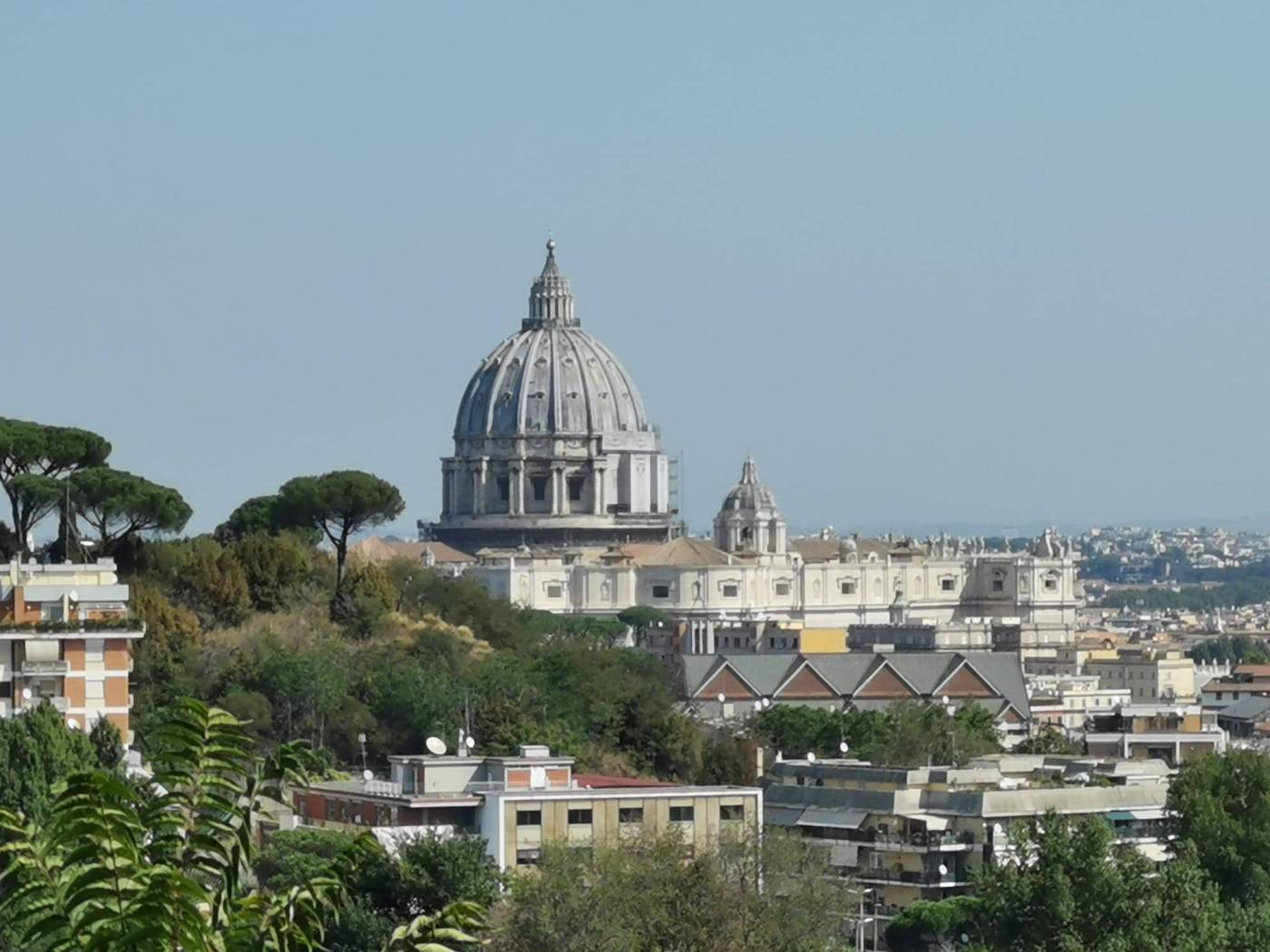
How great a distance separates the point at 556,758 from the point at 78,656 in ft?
21.2

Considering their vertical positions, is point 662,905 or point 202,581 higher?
point 202,581

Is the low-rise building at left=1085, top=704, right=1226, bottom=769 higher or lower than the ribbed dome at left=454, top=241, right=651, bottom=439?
lower

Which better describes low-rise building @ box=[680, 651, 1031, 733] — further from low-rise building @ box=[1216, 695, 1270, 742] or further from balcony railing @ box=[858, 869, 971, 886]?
→ balcony railing @ box=[858, 869, 971, 886]

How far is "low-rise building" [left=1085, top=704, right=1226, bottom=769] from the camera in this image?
241 feet

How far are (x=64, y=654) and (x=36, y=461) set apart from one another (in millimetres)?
15809

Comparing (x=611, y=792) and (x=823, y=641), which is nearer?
(x=611, y=792)

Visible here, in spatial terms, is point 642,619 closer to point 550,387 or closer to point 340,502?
point 550,387

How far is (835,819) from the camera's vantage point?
5544 centimetres

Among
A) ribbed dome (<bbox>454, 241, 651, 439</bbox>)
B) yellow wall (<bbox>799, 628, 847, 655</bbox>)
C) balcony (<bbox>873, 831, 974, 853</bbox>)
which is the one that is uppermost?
ribbed dome (<bbox>454, 241, 651, 439</bbox>)

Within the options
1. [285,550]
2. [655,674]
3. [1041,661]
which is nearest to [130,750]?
[285,550]

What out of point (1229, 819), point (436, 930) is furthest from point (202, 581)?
point (436, 930)

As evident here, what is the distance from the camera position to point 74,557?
65.3 meters

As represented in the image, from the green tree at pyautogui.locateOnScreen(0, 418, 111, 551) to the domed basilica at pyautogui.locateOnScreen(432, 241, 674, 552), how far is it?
110 metres

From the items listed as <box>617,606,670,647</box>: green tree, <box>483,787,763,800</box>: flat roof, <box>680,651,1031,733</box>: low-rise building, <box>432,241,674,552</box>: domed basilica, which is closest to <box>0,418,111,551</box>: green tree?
<box>483,787,763,800</box>: flat roof
